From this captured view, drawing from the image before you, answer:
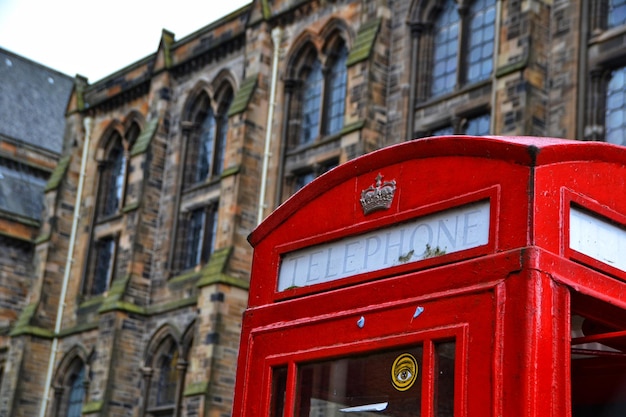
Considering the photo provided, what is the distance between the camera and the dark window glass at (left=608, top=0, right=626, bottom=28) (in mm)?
17344

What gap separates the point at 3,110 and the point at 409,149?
35641 mm

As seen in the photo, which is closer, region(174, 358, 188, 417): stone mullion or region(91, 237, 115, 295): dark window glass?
region(174, 358, 188, 417): stone mullion

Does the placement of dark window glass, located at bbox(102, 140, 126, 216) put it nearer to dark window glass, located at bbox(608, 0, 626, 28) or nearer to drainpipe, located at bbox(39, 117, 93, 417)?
drainpipe, located at bbox(39, 117, 93, 417)

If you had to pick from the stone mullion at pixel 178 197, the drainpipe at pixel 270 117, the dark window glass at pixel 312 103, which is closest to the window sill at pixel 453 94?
the dark window glass at pixel 312 103

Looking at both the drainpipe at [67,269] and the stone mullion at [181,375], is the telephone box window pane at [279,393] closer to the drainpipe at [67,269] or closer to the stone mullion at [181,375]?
the stone mullion at [181,375]

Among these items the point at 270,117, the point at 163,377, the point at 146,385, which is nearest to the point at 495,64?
the point at 270,117

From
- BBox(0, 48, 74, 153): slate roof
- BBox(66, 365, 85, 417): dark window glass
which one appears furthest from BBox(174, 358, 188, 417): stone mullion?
BBox(0, 48, 74, 153): slate roof

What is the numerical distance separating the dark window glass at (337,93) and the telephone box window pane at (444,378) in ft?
62.3

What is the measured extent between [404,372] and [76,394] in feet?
81.9

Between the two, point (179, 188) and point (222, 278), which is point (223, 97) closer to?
point (179, 188)

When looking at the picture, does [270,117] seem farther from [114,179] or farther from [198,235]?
[114,179]

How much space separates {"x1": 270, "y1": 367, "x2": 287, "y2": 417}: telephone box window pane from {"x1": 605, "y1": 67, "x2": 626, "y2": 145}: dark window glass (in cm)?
1281

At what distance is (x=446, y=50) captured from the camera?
2072 cm

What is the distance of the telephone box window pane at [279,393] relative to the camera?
463 centimetres
